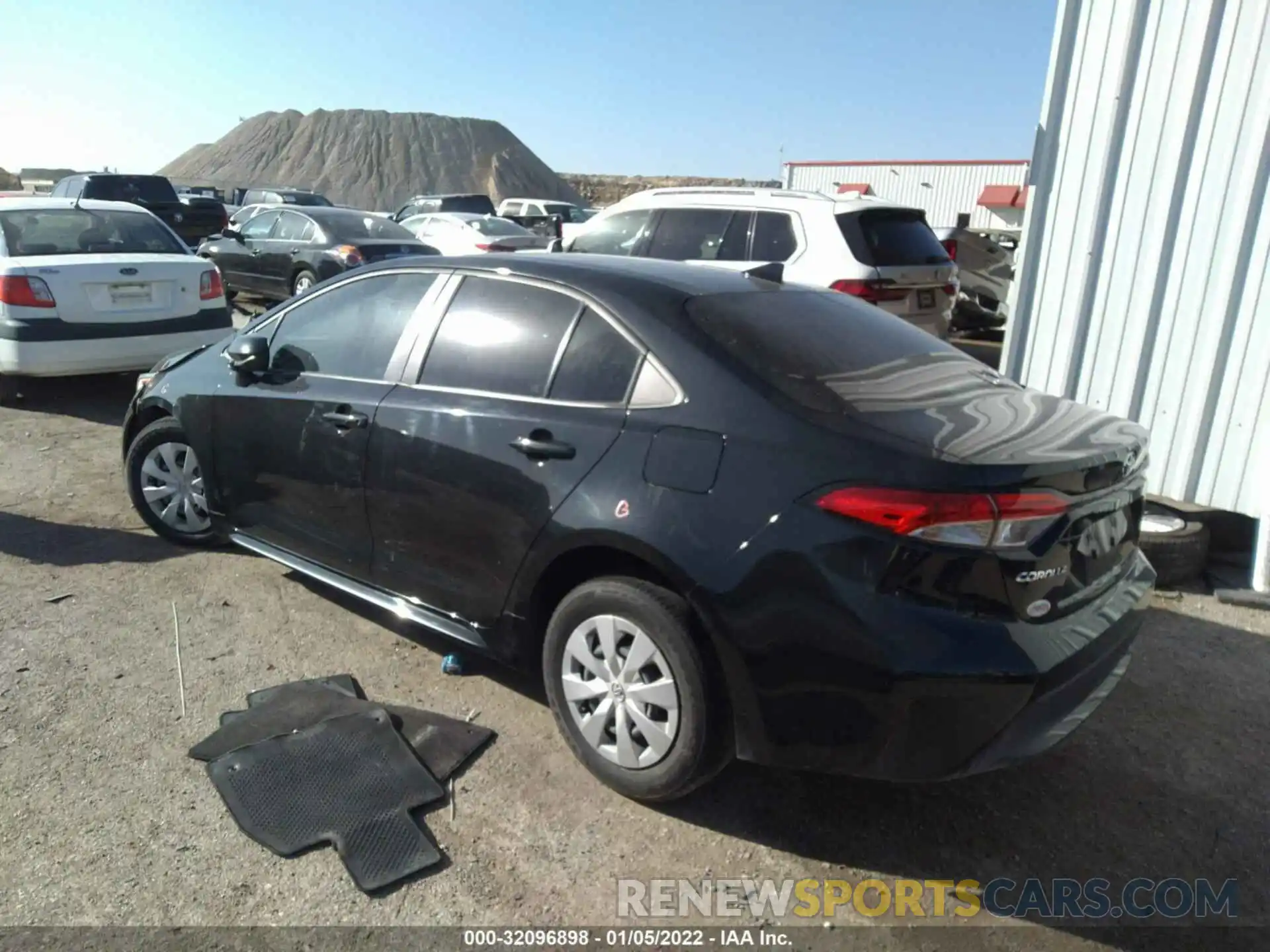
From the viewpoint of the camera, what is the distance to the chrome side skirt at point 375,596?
10.8 ft

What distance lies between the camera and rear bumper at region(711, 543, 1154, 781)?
2.28 metres

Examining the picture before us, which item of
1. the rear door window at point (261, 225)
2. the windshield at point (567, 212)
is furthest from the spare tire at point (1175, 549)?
the windshield at point (567, 212)

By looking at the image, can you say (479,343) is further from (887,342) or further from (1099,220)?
(1099,220)

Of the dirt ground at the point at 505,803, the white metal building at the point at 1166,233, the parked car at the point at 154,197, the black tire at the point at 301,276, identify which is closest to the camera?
the dirt ground at the point at 505,803

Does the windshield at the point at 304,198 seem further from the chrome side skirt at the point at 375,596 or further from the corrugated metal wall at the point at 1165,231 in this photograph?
the chrome side skirt at the point at 375,596

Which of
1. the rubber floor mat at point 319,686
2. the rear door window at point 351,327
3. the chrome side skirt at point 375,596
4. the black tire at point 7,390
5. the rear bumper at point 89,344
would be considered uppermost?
the rear door window at point 351,327

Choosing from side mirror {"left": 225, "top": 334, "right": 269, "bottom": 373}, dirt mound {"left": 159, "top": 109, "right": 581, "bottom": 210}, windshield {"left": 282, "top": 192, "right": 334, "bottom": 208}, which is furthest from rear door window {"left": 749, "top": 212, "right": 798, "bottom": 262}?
dirt mound {"left": 159, "top": 109, "right": 581, "bottom": 210}

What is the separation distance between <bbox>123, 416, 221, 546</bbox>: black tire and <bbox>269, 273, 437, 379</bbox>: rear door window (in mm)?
1019

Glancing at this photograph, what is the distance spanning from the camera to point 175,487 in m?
4.70

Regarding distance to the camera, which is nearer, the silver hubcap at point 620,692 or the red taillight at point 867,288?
the silver hubcap at point 620,692

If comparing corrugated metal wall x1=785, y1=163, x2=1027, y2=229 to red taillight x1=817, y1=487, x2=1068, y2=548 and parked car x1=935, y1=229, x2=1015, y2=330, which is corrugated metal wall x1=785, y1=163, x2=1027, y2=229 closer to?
parked car x1=935, y1=229, x2=1015, y2=330

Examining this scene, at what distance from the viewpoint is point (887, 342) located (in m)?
3.24

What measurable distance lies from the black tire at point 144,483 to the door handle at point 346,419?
1467 mm

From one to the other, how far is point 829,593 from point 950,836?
42.2 inches
